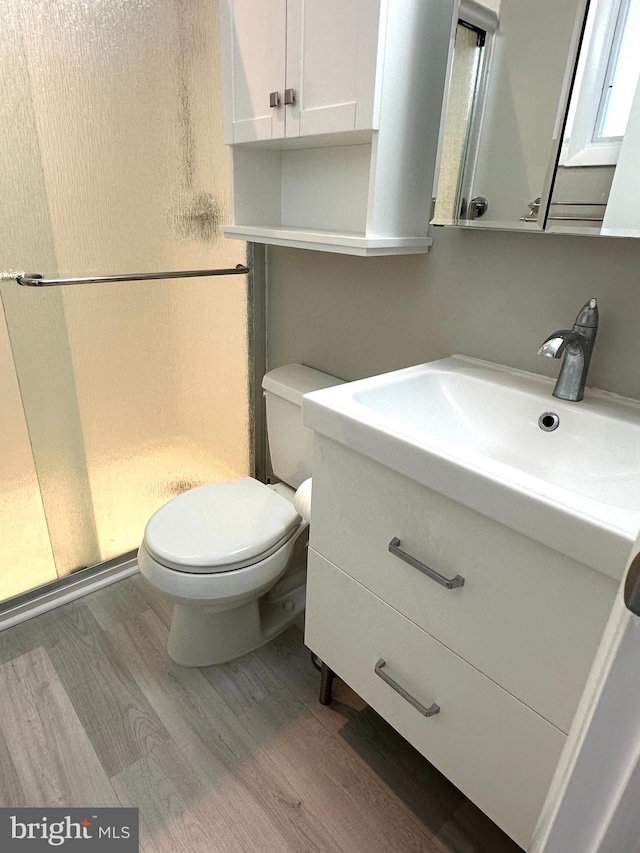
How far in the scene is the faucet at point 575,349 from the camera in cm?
93

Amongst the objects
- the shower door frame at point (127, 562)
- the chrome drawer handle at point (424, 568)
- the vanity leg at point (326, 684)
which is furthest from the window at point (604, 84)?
the vanity leg at point (326, 684)

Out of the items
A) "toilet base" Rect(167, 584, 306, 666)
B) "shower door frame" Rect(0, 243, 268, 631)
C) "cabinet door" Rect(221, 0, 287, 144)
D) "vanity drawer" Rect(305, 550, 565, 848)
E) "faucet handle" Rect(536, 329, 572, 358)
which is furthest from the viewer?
"shower door frame" Rect(0, 243, 268, 631)

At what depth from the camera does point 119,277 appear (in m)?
1.49

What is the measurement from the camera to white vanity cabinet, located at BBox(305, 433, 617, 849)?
0.71 meters

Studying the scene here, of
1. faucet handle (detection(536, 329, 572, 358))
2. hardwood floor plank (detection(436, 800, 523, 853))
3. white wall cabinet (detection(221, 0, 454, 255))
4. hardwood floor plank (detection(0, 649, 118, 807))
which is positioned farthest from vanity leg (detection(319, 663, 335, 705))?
white wall cabinet (detection(221, 0, 454, 255))

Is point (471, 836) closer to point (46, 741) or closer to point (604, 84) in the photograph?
point (46, 741)

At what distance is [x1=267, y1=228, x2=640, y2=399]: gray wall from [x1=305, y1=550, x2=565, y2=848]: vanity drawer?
23.6 inches

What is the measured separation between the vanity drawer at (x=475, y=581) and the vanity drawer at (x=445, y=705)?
0.11 ft

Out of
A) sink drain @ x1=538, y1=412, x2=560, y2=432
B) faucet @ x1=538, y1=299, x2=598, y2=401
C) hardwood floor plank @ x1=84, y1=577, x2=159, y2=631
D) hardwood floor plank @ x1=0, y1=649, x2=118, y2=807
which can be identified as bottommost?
hardwood floor plank @ x1=84, y1=577, x2=159, y2=631

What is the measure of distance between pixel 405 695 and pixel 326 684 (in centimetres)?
41

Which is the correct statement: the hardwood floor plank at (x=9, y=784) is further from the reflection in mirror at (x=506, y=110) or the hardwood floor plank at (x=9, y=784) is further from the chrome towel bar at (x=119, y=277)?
the reflection in mirror at (x=506, y=110)

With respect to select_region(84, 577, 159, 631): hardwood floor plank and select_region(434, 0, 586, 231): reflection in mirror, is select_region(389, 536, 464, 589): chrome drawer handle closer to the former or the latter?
select_region(434, 0, 586, 231): reflection in mirror

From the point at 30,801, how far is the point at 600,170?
5.55 ft

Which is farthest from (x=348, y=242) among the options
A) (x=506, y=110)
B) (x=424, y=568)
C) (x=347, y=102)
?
(x=424, y=568)
